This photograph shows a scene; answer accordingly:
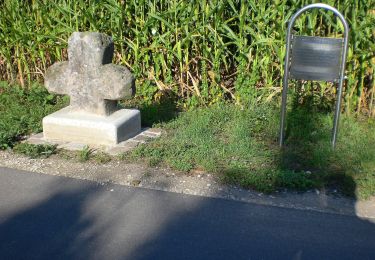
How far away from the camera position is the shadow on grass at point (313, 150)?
457 cm

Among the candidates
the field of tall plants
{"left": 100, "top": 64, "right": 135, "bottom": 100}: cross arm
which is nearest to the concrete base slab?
{"left": 100, "top": 64, "right": 135, "bottom": 100}: cross arm

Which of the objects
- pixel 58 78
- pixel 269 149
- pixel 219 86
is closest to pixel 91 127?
pixel 58 78

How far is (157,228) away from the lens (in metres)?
3.79

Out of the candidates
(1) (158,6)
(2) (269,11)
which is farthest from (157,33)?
(2) (269,11)

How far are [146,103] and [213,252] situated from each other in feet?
12.2

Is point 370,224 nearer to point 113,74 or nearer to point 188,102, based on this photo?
Result: point 113,74

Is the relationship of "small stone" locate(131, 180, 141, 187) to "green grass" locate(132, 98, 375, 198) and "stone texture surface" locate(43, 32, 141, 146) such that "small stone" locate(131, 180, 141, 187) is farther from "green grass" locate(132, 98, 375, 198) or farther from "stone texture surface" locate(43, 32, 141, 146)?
"stone texture surface" locate(43, 32, 141, 146)

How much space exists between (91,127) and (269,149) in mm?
1863

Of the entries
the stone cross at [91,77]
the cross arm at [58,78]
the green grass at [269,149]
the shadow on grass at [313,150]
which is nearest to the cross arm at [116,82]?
the stone cross at [91,77]

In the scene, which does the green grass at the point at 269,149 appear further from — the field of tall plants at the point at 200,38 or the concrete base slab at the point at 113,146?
the field of tall plants at the point at 200,38

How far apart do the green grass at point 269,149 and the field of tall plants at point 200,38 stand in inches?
18.4

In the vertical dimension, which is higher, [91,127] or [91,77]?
Answer: [91,77]

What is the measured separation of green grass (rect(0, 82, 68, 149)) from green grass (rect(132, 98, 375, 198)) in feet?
4.84

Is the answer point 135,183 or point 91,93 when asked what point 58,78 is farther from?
point 135,183
